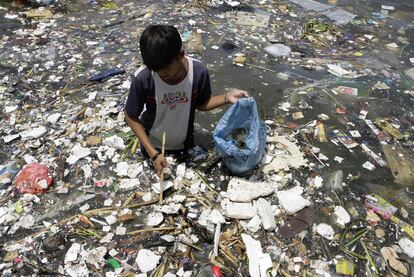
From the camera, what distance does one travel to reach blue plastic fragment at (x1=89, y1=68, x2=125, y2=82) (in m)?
4.10

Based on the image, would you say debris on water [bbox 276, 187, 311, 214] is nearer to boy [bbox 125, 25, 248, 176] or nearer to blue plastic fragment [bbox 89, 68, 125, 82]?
boy [bbox 125, 25, 248, 176]

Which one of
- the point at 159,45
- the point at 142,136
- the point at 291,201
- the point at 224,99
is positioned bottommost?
the point at 291,201

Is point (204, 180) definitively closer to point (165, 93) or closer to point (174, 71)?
point (165, 93)

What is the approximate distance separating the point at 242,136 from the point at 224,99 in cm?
36

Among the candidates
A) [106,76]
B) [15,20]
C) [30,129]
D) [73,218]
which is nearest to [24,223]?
[73,218]

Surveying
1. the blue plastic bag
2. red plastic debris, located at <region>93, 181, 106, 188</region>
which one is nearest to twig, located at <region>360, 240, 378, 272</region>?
the blue plastic bag

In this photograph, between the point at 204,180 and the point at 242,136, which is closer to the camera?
the point at 242,136

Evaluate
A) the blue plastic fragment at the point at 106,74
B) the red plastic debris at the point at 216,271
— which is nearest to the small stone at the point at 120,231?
the red plastic debris at the point at 216,271

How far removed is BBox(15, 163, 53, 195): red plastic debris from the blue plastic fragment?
5.17 ft

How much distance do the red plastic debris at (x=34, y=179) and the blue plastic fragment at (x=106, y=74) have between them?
158cm

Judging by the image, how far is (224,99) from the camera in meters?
2.51

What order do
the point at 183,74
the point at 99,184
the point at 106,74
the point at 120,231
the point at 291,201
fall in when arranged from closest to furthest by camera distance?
the point at 183,74 → the point at 120,231 → the point at 291,201 → the point at 99,184 → the point at 106,74

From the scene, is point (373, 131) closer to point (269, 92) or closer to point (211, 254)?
point (269, 92)

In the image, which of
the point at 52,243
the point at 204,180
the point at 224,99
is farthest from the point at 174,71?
the point at 52,243
